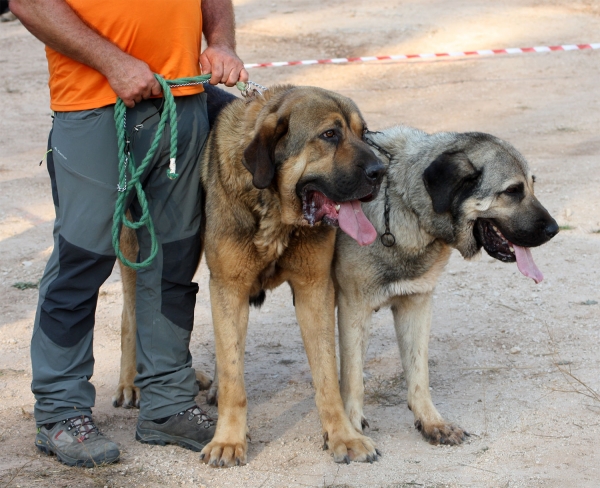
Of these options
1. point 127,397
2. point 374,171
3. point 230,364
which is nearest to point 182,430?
point 230,364

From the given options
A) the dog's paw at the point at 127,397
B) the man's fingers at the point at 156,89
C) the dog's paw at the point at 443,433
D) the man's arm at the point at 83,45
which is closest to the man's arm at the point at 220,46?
the man's fingers at the point at 156,89

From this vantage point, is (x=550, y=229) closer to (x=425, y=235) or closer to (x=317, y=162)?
(x=425, y=235)

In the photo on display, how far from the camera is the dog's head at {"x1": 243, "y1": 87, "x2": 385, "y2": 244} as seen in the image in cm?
358

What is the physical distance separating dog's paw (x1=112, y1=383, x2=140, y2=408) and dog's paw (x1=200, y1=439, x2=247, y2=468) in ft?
3.03

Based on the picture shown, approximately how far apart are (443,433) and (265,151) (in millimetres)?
1746

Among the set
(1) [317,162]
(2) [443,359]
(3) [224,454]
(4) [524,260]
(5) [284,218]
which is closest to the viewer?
(1) [317,162]

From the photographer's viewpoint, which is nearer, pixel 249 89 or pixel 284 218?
A: pixel 284 218

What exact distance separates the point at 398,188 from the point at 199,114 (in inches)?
44.0

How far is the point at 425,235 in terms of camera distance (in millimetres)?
4191

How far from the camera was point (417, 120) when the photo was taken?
37.1 ft

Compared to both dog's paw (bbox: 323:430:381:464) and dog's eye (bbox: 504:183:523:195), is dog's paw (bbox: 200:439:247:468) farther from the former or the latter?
dog's eye (bbox: 504:183:523:195)

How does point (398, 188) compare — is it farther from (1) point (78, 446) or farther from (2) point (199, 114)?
(1) point (78, 446)

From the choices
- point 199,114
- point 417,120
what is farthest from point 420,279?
point 417,120

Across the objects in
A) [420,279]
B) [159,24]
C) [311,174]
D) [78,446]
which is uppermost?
[159,24]
